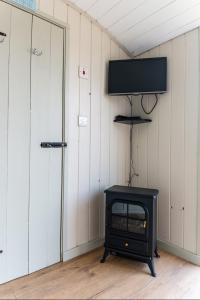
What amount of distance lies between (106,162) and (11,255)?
50.0 inches

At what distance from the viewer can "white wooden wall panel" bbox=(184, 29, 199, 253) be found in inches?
90.7

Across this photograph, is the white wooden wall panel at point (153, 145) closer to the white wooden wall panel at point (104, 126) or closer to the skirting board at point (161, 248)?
the white wooden wall panel at point (104, 126)

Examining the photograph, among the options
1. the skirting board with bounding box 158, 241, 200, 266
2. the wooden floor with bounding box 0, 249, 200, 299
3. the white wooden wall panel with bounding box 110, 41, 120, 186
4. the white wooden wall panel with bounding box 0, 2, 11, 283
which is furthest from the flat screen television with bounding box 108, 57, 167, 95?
the wooden floor with bounding box 0, 249, 200, 299

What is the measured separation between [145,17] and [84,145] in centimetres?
132

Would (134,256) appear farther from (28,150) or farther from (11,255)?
(28,150)

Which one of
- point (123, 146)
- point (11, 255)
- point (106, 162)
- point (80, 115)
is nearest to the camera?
point (11, 255)

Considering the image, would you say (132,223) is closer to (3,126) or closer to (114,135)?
(114,135)

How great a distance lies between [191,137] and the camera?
2.34 metres

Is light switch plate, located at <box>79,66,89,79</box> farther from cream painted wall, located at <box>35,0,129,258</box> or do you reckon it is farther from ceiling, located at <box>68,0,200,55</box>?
ceiling, located at <box>68,0,200,55</box>

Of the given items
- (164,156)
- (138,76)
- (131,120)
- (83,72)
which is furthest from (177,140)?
(83,72)

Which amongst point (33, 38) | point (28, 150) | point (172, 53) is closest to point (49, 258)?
point (28, 150)

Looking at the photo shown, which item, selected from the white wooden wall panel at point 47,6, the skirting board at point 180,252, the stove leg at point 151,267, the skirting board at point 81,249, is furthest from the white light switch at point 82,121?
the skirting board at point 180,252

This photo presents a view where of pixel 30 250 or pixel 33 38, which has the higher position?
pixel 33 38

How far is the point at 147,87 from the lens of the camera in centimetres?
247
